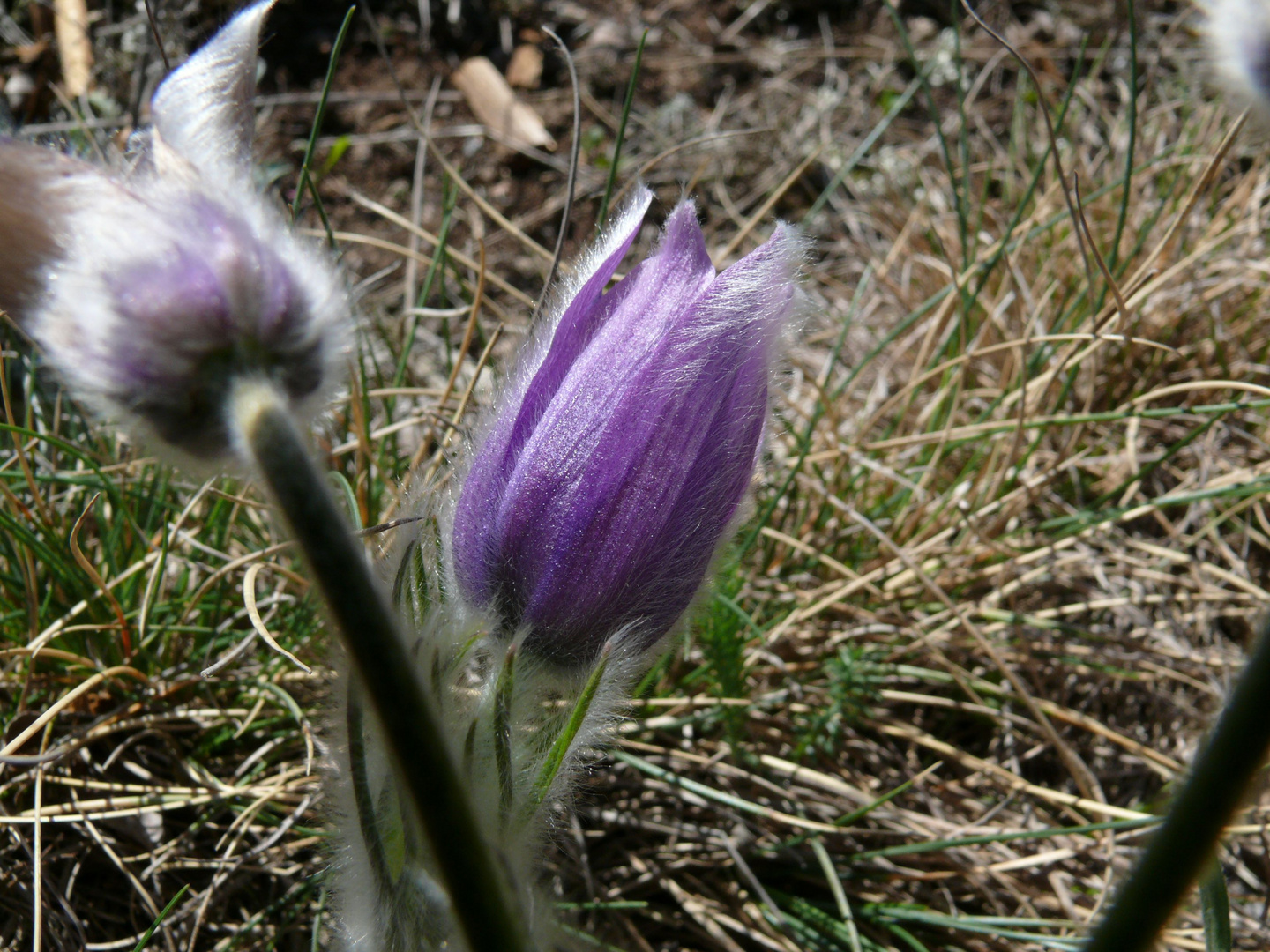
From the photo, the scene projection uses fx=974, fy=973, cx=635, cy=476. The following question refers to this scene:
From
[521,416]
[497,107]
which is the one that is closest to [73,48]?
[497,107]

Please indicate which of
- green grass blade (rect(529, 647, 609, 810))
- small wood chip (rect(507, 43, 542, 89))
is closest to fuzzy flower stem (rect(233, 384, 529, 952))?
green grass blade (rect(529, 647, 609, 810))

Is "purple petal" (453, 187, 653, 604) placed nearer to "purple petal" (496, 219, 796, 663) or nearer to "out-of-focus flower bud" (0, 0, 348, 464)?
"purple petal" (496, 219, 796, 663)

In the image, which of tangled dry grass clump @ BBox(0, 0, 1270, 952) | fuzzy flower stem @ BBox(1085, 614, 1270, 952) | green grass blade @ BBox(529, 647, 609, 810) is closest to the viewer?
fuzzy flower stem @ BBox(1085, 614, 1270, 952)

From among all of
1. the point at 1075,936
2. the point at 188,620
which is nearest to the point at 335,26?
the point at 188,620

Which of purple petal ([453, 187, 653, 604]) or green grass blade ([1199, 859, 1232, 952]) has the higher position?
purple petal ([453, 187, 653, 604])

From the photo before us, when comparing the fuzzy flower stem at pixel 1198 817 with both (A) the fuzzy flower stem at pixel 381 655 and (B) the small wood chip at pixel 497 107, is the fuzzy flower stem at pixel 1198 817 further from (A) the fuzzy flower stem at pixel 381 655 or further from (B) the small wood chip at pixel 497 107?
(B) the small wood chip at pixel 497 107

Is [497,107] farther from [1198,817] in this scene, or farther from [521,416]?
[1198,817]
